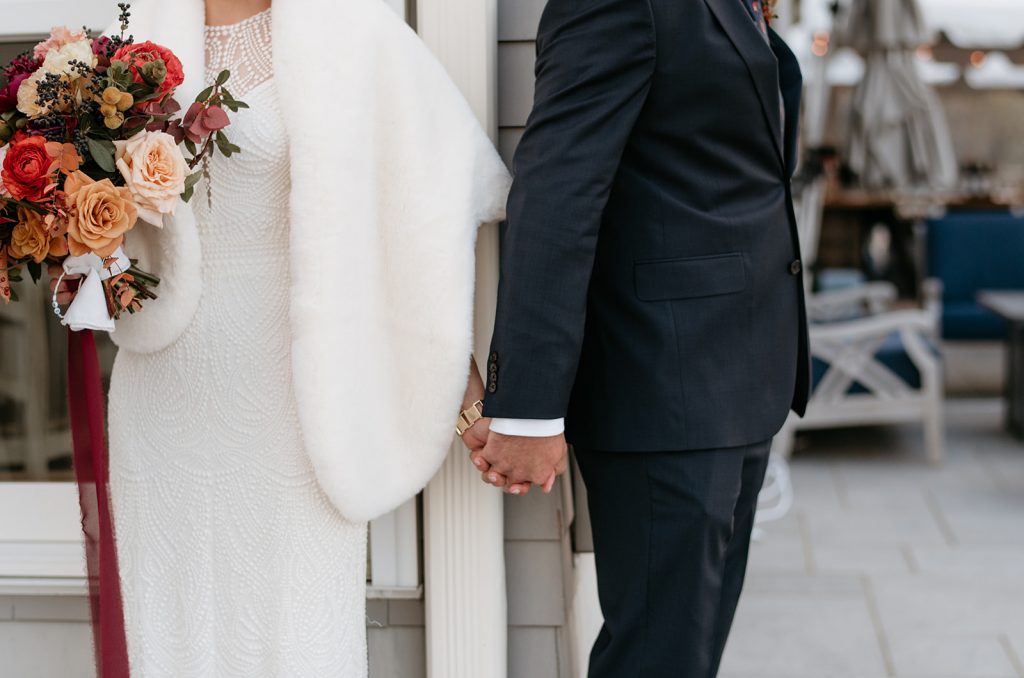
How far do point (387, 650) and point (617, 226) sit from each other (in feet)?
3.64

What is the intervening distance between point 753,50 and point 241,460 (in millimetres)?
1048

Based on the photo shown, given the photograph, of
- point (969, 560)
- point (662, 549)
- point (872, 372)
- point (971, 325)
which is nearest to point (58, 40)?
point (662, 549)

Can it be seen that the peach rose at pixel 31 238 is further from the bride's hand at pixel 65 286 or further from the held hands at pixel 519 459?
the held hands at pixel 519 459

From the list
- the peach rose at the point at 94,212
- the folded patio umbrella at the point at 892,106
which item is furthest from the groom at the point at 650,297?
the folded patio umbrella at the point at 892,106

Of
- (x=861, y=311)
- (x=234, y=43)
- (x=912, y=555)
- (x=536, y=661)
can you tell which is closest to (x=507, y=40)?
(x=234, y=43)

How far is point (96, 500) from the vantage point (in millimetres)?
1722

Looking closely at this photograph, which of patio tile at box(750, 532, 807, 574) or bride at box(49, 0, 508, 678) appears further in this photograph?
patio tile at box(750, 532, 807, 574)

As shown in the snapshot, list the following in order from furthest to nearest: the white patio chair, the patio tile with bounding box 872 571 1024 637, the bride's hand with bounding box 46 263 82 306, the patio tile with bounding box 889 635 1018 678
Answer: the white patio chair < the patio tile with bounding box 872 571 1024 637 < the patio tile with bounding box 889 635 1018 678 < the bride's hand with bounding box 46 263 82 306

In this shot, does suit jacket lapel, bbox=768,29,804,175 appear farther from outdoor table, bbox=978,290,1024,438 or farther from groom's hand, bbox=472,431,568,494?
outdoor table, bbox=978,290,1024,438

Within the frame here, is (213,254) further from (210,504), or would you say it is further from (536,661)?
(536,661)

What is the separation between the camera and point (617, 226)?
1629 mm

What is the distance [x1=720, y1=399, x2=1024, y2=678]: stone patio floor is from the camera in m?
3.06

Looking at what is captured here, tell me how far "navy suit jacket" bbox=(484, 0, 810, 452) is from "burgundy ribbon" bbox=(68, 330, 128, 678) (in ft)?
2.11

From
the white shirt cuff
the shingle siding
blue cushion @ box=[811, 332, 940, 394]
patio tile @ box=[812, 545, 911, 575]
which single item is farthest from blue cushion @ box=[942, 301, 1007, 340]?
the white shirt cuff
